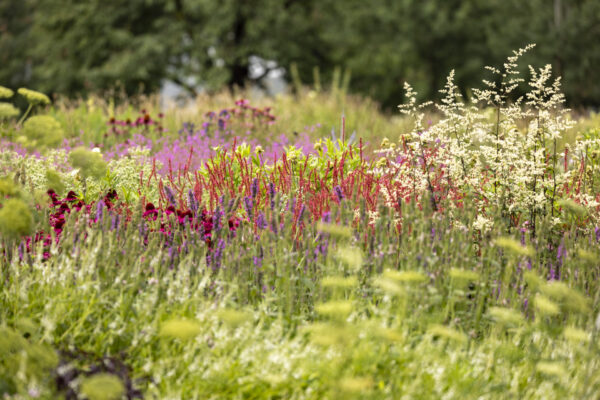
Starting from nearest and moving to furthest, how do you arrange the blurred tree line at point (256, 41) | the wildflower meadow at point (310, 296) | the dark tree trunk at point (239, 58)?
the wildflower meadow at point (310, 296) → the blurred tree line at point (256, 41) → the dark tree trunk at point (239, 58)

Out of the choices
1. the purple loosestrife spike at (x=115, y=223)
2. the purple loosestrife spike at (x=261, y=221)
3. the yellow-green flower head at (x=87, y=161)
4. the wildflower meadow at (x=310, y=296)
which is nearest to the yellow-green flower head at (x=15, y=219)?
the wildflower meadow at (x=310, y=296)

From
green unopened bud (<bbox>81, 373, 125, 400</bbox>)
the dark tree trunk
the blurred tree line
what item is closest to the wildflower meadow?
green unopened bud (<bbox>81, 373, 125, 400</bbox>)

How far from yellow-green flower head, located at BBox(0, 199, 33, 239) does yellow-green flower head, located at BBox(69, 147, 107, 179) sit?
2.33 feet

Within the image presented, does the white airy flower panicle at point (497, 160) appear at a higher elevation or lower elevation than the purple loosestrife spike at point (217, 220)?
higher

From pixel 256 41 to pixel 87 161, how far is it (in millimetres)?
17082

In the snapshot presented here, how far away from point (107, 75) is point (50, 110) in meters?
9.04

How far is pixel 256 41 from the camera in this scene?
794 inches

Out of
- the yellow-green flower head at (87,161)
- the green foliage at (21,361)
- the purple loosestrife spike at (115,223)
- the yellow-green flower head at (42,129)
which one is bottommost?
the green foliage at (21,361)

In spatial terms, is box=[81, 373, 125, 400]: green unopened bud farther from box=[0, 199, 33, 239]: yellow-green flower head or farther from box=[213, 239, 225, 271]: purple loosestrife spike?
box=[213, 239, 225, 271]: purple loosestrife spike

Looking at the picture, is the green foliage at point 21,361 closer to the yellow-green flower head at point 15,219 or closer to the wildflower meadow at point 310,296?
the wildflower meadow at point 310,296

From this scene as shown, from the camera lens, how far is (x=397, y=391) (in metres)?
2.82

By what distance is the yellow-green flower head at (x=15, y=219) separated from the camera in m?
2.92

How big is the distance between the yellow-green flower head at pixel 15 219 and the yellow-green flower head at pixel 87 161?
0.71 meters

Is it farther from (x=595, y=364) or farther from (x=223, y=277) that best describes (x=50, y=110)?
(x=595, y=364)
